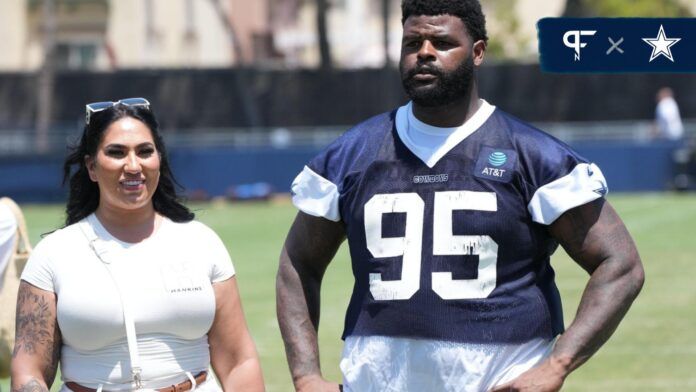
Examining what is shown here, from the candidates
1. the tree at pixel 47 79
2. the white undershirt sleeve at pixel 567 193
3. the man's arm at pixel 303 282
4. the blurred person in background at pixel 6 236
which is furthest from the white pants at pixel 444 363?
the tree at pixel 47 79

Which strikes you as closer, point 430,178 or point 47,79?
point 430,178

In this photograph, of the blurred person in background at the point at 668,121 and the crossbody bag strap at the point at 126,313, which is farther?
the blurred person in background at the point at 668,121

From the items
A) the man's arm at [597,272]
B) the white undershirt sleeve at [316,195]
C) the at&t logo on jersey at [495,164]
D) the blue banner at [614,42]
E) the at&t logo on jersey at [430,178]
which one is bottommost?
the man's arm at [597,272]

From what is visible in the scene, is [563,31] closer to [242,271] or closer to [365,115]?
[242,271]

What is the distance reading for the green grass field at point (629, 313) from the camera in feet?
38.5

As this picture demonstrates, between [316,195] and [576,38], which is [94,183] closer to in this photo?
[316,195]

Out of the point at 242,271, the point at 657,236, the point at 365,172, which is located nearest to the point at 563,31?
the point at 365,172

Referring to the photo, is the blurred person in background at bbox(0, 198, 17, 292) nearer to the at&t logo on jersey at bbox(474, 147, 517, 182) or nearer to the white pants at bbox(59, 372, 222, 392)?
the white pants at bbox(59, 372, 222, 392)

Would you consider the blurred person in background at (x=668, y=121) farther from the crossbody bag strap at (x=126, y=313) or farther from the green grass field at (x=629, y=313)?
the crossbody bag strap at (x=126, y=313)

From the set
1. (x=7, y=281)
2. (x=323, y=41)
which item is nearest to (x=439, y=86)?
(x=7, y=281)

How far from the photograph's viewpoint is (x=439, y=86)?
16.9 ft

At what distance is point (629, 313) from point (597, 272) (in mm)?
9934

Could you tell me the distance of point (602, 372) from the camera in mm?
11938

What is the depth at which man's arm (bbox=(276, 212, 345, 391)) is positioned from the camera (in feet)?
17.9
